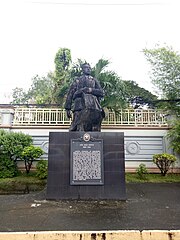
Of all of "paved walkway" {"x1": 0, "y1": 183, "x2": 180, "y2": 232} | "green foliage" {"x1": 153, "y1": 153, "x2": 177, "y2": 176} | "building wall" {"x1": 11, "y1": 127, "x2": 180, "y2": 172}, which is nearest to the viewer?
"paved walkway" {"x1": 0, "y1": 183, "x2": 180, "y2": 232}

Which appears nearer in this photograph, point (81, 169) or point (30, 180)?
point (81, 169)

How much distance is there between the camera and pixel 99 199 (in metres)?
5.25

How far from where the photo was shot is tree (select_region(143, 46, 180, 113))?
12562 millimetres

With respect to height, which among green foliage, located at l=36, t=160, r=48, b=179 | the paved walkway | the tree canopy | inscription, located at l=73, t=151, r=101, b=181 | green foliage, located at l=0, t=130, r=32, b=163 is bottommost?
the paved walkway

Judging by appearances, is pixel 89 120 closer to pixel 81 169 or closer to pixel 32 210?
pixel 81 169

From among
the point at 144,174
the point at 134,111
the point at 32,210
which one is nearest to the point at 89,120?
the point at 32,210

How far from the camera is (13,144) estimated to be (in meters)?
9.45

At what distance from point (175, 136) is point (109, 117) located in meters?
3.40

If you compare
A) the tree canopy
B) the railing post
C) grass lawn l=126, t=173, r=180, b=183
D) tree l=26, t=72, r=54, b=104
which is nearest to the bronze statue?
grass lawn l=126, t=173, r=180, b=183

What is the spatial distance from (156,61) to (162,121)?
13.2 ft

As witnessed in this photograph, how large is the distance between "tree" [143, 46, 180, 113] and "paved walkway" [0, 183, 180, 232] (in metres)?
8.47

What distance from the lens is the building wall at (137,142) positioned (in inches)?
432

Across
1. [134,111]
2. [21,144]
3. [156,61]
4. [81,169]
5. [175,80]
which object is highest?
[156,61]

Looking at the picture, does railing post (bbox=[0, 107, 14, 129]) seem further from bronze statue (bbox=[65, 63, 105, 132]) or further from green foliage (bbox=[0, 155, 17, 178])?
bronze statue (bbox=[65, 63, 105, 132])
